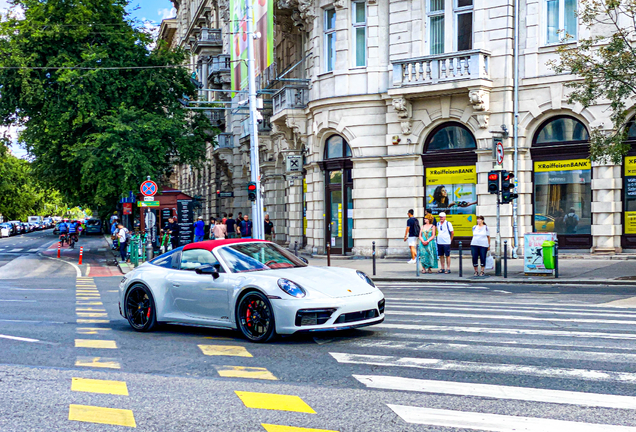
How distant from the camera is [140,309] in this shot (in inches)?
426

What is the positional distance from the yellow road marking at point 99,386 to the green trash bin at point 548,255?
14.3m

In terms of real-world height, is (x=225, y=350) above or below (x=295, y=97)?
below

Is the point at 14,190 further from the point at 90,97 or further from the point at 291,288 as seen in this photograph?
the point at 291,288

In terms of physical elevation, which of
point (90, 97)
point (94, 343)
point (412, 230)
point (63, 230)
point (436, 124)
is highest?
point (90, 97)

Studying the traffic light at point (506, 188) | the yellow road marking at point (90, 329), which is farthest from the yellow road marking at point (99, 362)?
the traffic light at point (506, 188)

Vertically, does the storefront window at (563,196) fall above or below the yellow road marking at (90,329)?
above

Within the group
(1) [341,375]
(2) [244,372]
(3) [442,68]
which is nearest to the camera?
(1) [341,375]

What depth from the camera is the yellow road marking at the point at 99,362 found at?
809cm

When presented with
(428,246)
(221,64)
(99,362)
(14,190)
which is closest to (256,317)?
(99,362)

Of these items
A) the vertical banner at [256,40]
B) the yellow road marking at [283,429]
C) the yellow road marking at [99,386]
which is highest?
the vertical banner at [256,40]

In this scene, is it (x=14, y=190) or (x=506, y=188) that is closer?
(x=506, y=188)

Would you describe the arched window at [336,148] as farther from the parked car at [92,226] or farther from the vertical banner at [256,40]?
the parked car at [92,226]

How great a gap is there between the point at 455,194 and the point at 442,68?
4405mm

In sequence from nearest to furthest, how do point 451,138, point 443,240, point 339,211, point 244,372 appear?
point 244,372, point 443,240, point 451,138, point 339,211
